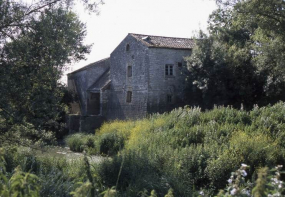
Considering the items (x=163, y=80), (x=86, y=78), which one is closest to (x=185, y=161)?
(x=163, y=80)

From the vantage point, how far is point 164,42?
29797 mm

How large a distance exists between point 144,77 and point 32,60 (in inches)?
700

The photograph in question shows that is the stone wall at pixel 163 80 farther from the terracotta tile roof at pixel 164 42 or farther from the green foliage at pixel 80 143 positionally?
the green foliage at pixel 80 143

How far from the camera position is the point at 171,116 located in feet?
60.2

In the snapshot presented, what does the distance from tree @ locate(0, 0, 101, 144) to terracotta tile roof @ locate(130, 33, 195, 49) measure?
16.8 m

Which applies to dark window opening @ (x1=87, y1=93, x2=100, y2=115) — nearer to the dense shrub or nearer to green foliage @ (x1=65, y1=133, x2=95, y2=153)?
green foliage @ (x1=65, y1=133, x2=95, y2=153)

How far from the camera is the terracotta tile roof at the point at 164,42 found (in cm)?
2885

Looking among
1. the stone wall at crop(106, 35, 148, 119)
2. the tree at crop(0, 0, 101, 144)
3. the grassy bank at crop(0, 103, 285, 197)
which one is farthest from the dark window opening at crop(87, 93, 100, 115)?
the tree at crop(0, 0, 101, 144)

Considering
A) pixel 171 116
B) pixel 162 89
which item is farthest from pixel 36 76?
pixel 162 89

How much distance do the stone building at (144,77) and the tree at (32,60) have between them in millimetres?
16603

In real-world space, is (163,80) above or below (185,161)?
above

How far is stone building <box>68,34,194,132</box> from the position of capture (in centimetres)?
2845

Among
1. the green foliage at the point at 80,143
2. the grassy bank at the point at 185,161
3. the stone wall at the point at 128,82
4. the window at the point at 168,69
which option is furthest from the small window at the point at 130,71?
the grassy bank at the point at 185,161

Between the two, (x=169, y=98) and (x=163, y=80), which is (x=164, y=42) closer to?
(x=163, y=80)
